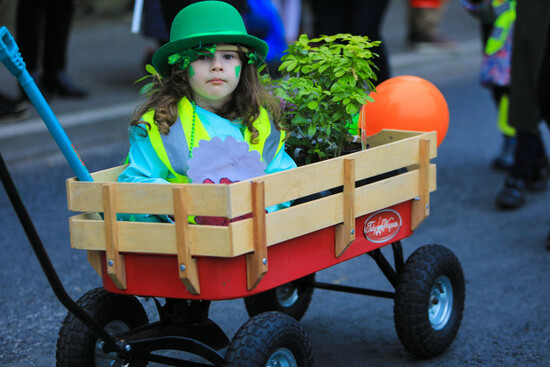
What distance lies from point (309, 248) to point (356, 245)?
0.26m

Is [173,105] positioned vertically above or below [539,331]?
above

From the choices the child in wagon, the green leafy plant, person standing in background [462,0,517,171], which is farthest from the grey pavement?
the child in wagon

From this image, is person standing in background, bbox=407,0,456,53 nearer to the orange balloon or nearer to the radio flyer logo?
the orange balloon

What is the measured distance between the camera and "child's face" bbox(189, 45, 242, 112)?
2.80m

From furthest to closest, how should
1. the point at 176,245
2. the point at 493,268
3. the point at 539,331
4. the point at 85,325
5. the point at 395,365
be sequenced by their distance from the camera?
the point at 493,268 < the point at 539,331 < the point at 395,365 < the point at 85,325 < the point at 176,245

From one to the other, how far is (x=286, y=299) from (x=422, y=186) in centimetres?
82

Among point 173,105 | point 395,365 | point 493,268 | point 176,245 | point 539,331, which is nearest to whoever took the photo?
point 176,245

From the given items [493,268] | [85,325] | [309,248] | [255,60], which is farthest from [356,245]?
[493,268]

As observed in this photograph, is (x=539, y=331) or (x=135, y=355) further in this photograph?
(x=539, y=331)

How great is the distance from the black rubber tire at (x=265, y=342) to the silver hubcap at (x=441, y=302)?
0.79 meters

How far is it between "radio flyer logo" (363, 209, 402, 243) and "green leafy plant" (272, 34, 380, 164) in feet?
0.98

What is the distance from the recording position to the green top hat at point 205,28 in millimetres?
2727

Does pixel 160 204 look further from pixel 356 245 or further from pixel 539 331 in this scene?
pixel 539 331

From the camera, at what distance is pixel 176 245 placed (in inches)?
94.6
